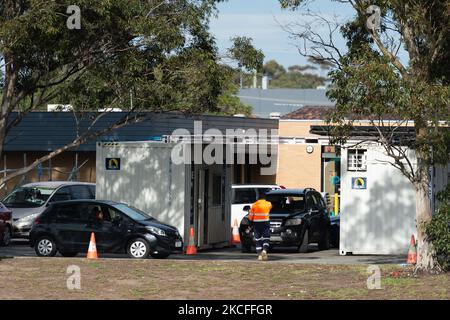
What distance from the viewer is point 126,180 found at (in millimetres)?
26922

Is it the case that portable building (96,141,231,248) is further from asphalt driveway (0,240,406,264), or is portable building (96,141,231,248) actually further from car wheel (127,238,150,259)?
car wheel (127,238,150,259)

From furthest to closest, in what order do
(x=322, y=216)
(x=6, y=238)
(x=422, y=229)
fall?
(x=6, y=238) → (x=322, y=216) → (x=422, y=229)

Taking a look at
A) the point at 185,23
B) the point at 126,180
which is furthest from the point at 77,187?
the point at 185,23

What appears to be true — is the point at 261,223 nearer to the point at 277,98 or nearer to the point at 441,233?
the point at 441,233

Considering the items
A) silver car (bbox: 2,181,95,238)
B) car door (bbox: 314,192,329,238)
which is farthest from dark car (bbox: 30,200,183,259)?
silver car (bbox: 2,181,95,238)

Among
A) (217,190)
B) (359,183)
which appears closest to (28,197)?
(217,190)

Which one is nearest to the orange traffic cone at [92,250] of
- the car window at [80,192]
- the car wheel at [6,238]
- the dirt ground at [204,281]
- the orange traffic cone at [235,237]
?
the dirt ground at [204,281]

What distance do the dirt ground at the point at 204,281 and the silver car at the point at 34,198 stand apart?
315 inches

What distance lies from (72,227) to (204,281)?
22.5 feet

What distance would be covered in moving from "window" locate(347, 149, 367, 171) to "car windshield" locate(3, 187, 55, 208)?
32.1 feet

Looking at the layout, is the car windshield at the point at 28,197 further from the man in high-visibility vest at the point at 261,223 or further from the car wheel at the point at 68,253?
the man in high-visibility vest at the point at 261,223

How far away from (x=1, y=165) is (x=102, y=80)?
65.7 feet

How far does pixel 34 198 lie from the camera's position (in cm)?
3048
